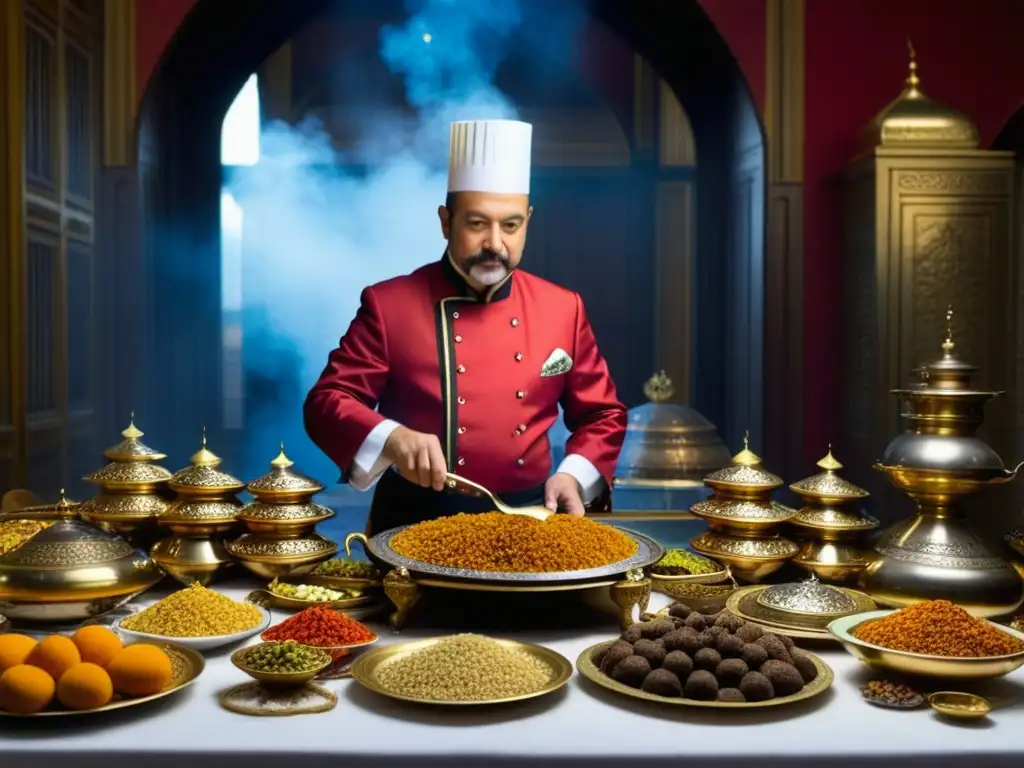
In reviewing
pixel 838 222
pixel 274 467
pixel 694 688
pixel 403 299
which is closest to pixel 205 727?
pixel 694 688

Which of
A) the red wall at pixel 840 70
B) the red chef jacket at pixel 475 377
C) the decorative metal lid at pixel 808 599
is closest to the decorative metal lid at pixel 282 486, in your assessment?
the red chef jacket at pixel 475 377

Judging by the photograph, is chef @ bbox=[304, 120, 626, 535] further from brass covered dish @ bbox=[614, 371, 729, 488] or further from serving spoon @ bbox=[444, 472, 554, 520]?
brass covered dish @ bbox=[614, 371, 729, 488]

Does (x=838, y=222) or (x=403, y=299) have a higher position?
(x=838, y=222)

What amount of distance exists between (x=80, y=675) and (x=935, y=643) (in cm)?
123

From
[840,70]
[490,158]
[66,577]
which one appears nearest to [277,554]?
[66,577]

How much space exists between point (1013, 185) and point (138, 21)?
3524mm

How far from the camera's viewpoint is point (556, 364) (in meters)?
2.52

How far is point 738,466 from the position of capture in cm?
235

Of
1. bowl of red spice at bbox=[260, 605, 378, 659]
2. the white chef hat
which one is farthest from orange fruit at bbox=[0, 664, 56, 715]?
the white chef hat

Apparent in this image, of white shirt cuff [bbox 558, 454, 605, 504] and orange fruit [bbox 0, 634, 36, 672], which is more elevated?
white shirt cuff [bbox 558, 454, 605, 504]

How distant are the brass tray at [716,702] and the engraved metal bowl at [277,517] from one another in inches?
32.0

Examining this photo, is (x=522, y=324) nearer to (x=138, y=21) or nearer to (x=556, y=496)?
(x=556, y=496)

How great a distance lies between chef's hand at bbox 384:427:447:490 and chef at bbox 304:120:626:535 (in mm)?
211

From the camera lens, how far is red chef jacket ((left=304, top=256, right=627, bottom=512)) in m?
2.46
